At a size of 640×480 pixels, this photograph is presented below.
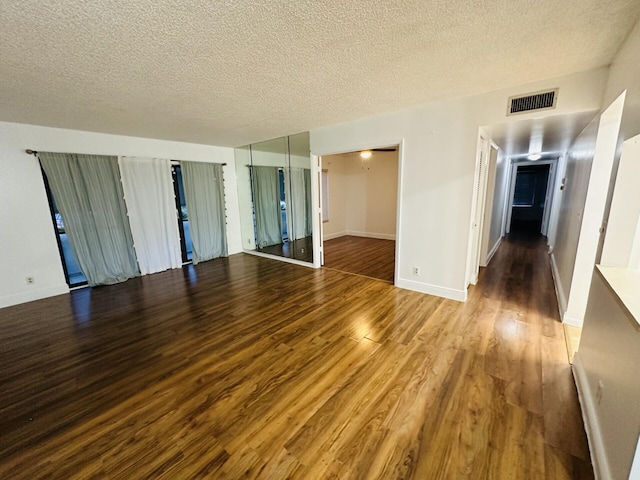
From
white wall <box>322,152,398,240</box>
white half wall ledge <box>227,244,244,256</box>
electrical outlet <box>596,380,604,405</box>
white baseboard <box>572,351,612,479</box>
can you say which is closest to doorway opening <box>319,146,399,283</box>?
white wall <box>322,152,398,240</box>

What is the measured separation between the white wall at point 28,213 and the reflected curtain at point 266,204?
106 inches

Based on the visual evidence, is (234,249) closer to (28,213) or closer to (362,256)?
(362,256)

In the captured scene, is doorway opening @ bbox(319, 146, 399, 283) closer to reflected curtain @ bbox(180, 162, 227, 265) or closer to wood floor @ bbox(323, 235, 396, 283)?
wood floor @ bbox(323, 235, 396, 283)

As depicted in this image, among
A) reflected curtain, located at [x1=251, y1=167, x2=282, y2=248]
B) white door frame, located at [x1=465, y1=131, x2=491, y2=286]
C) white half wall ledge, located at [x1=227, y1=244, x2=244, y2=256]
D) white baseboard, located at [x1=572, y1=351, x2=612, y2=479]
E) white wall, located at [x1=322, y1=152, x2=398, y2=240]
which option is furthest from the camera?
white wall, located at [x1=322, y1=152, x2=398, y2=240]

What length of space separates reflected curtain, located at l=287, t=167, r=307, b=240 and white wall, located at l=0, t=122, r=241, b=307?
124 inches

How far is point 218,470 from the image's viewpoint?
4.42ft

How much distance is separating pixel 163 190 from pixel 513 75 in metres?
5.28

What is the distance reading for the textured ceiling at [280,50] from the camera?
1451 mm

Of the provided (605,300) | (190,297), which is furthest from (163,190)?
(605,300)

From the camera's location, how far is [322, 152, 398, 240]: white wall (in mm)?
7129

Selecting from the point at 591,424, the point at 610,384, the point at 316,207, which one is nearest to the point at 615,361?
the point at 610,384

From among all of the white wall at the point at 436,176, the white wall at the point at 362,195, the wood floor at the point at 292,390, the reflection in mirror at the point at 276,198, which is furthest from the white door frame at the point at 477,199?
the white wall at the point at 362,195

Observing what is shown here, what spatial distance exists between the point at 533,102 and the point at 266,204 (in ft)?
15.8

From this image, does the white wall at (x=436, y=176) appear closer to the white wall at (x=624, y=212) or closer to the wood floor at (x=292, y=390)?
the wood floor at (x=292, y=390)
